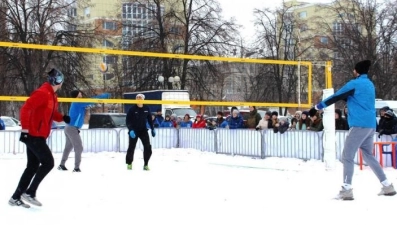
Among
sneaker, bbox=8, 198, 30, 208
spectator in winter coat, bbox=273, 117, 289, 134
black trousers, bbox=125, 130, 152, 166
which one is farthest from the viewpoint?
spectator in winter coat, bbox=273, 117, 289, 134

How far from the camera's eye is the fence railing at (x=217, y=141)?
1384 centimetres

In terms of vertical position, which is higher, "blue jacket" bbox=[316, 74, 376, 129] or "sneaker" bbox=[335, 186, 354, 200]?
"blue jacket" bbox=[316, 74, 376, 129]

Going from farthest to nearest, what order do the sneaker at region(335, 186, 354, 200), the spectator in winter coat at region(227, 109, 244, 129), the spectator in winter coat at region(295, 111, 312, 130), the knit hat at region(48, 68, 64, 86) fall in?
the spectator in winter coat at region(227, 109, 244, 129) → the spectator in winter coat at region(295, 111, 312, 130) → the sneaker at region(335, 186, 354, 200) → the knit hat at region(48, 68, 64, 86)

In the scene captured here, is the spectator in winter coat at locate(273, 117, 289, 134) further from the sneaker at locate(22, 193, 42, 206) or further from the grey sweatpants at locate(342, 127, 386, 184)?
the sneaker at locate(22, 193, 42, 206)

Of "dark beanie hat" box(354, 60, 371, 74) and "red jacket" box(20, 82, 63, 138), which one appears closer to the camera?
"red jacket" box(20, 82, 63, 138)

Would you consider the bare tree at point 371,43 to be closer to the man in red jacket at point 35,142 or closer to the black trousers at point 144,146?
the black trousers at point 144,146

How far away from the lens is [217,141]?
17047mm

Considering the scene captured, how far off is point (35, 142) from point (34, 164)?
29 cm

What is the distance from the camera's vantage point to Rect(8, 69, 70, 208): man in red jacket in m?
6.71

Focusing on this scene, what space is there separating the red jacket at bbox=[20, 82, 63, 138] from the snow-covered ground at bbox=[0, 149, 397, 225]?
941 mm

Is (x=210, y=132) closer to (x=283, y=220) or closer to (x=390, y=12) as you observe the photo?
(x=283, y=220)

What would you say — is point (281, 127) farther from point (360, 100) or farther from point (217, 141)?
point (360, 100)

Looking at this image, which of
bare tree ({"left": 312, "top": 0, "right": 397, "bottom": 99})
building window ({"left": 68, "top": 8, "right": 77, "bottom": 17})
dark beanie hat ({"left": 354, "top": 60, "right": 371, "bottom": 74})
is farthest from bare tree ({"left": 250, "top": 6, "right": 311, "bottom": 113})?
dark beanie hat ({"left": 354, "top": 60, "right": 371, "bottom": 74})

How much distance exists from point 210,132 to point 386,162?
674 cm
